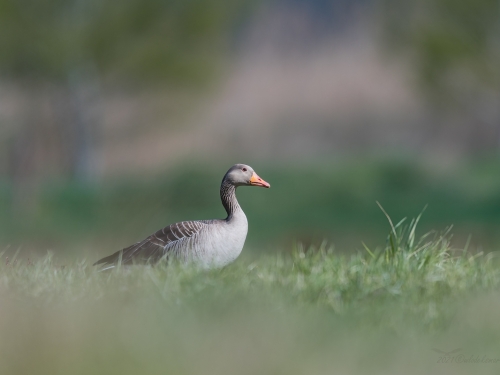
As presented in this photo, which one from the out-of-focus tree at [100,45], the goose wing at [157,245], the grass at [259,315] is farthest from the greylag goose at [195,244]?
the out-of-focus tree at [100,45]

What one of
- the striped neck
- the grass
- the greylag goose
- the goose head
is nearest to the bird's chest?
the greylag goose

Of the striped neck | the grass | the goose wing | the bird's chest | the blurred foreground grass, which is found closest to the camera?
the grass

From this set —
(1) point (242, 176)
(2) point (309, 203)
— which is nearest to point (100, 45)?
(2) point (309, 203)

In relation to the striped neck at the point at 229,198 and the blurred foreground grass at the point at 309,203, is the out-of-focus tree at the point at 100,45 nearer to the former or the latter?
the blurred foreground grass at the point at 309,203

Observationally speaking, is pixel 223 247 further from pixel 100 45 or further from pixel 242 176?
pixel 100 45

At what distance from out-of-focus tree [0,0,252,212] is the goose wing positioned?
9.94 meters

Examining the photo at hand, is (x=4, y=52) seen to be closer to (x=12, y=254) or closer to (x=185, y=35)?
(x=185, y=35)

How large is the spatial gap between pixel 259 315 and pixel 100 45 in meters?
12.4

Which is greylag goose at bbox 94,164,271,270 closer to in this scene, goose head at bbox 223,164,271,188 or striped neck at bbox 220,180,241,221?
striped neck at bbox 220,180,241,221

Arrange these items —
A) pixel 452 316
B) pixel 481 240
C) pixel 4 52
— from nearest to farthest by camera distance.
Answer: pixel 452 316, pixel 481 240, pixel 4 52

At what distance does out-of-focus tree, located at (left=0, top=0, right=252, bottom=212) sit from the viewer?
46.5 ft

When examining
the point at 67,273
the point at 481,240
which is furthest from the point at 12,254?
the point at 481,240

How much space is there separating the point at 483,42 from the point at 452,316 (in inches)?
520

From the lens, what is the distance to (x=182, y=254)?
4.93 metres
